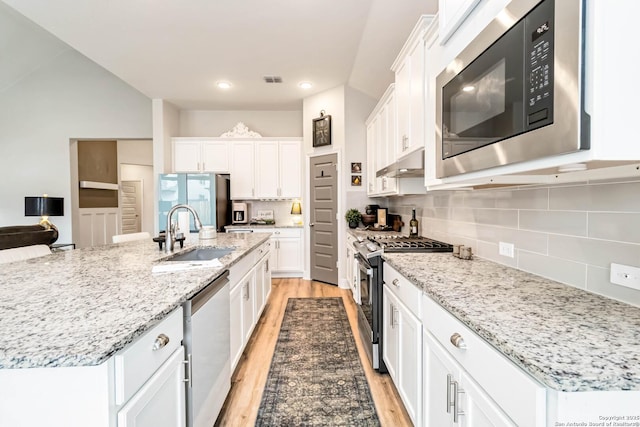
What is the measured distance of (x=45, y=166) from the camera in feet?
17.7

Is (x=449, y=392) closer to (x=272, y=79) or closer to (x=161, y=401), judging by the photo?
(x=161, y=401)

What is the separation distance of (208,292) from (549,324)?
135 cm

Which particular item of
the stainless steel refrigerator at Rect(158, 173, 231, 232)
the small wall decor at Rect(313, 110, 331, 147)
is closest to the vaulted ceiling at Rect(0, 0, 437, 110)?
the small wall decor at Rect(313, 110, 331, 147)

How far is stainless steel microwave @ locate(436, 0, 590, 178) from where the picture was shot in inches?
26.3

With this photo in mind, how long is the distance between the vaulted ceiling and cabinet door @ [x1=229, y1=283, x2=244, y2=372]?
7.92 ft

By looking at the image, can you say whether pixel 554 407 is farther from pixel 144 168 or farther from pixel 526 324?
pixel 144 168

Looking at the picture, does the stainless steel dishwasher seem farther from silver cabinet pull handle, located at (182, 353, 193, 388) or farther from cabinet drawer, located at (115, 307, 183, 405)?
cabinet drawer, located at (115, 307, 183, 405)

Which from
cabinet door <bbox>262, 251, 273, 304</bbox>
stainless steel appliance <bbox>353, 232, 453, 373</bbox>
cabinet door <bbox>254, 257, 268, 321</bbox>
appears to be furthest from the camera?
cabinet door <bbox>262, 251, 273, 304</bbox>

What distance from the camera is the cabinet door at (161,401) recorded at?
2.85ft

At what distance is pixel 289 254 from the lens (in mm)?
5109

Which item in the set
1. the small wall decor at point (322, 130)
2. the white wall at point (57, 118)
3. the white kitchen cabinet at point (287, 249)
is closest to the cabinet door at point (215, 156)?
the white wall at point (57, 118)

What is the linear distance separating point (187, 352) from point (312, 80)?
3967 millimetres

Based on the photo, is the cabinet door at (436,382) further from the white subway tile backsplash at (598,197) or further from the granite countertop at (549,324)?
the white subway tile backsplash at (598,197)

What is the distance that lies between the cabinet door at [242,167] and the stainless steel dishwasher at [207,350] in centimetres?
361
